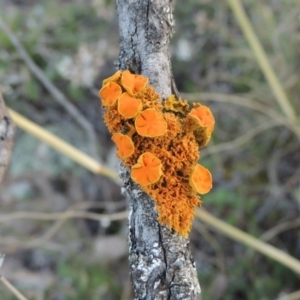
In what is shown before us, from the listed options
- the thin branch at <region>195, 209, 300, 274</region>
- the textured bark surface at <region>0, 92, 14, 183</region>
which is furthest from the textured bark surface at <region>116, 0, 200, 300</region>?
the thin branch at <region>195, 209, 300, 274</region>

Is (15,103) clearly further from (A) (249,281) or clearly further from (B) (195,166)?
(B) (195,166)

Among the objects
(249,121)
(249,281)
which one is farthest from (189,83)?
(249,281)

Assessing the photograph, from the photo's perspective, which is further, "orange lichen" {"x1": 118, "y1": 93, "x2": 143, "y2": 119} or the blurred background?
the blurred background

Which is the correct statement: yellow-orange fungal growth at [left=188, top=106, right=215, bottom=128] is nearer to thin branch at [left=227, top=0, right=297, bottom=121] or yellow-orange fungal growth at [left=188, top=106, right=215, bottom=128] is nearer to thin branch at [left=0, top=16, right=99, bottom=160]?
thin branch at [left=0, top=16, right=99, bottom=160]

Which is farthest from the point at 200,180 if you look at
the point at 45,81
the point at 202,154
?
the point at 202,154

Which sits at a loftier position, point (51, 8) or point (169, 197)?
point (51, 8)

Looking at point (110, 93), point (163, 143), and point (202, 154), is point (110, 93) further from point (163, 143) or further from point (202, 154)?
point (202, 154)

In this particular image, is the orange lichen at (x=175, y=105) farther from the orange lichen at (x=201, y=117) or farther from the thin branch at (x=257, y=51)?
the thin branch at (x=257, y=51)
